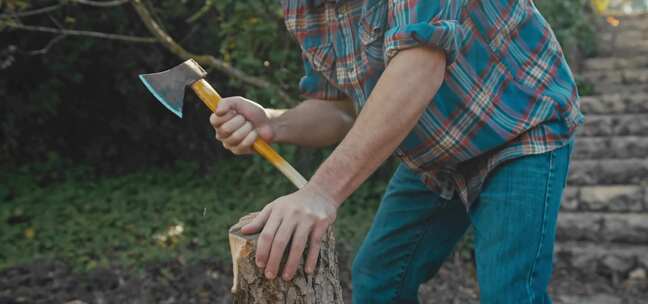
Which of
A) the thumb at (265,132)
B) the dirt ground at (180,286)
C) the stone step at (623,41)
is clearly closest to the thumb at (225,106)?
the thumb at (265,132)

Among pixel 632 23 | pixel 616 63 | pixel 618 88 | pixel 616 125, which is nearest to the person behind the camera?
pixel 616 125

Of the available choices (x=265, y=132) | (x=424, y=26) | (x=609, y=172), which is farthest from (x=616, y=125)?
(x=424, y=26)

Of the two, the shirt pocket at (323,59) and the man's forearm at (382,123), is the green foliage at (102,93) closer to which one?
the shirt pocket at (323,59)

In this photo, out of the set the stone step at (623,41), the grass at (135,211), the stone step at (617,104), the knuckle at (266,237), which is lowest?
the stone step at (623,41)

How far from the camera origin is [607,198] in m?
4.33

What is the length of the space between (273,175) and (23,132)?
107 inches

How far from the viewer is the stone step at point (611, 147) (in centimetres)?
477

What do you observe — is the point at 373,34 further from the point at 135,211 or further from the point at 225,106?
the point at 135,211

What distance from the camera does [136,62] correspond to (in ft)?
19.1

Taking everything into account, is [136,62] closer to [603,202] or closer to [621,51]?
[603,202]

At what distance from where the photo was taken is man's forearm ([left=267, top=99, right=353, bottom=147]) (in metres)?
2.05

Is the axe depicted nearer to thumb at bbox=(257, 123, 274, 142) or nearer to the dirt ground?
thumb at bbox=(257, 123, 274, 142)

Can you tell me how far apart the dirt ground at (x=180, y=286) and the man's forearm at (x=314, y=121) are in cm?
184

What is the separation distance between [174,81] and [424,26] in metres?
0.82
